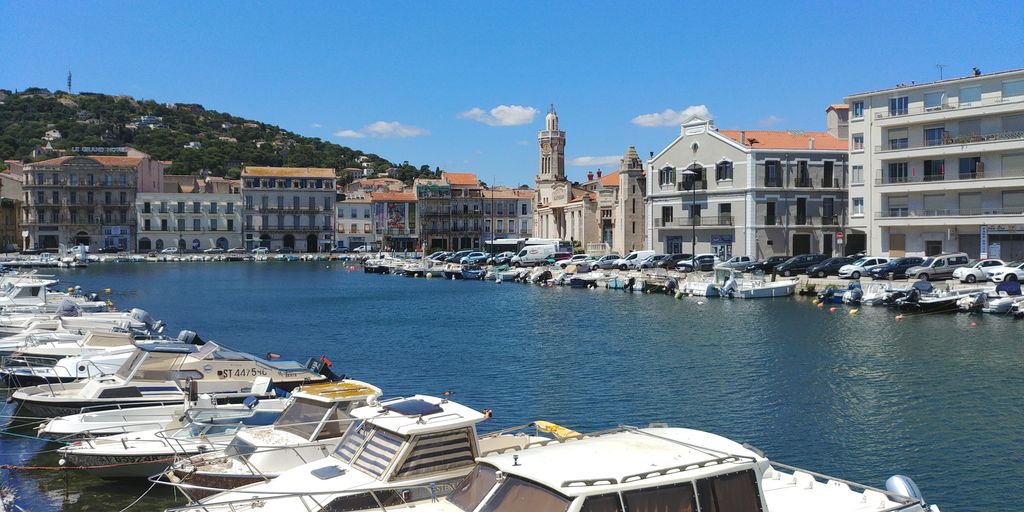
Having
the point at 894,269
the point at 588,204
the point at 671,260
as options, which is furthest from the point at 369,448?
the point at 588,204

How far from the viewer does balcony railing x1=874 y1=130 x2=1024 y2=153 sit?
2210 inches

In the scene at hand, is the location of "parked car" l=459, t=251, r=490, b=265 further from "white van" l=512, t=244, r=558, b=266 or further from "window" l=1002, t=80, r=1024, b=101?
"window" l=1002, t=80, r=1024, b=101

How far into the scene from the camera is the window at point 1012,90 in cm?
5609

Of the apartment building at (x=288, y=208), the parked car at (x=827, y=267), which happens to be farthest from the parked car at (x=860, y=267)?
the apartment building at (x=288, y=208)

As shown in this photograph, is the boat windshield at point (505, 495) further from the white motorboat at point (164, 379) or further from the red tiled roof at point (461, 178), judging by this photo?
the red tiled roof at point (461, 178)

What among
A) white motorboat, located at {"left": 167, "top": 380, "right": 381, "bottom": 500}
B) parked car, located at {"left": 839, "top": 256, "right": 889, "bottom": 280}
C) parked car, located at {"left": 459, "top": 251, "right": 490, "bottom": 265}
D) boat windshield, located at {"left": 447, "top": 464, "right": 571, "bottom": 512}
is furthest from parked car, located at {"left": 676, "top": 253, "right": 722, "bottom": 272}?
boat windshield, located at {"left": 447, "top": 464, "right": 571, "bottom": 512}

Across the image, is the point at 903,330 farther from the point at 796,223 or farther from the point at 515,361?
the point at 796,223

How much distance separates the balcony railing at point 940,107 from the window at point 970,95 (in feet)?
0.27

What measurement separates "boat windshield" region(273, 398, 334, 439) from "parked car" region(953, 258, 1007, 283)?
46.3 m

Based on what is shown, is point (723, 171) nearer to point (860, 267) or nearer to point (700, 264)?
point (700, 264)

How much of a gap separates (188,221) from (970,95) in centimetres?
10941

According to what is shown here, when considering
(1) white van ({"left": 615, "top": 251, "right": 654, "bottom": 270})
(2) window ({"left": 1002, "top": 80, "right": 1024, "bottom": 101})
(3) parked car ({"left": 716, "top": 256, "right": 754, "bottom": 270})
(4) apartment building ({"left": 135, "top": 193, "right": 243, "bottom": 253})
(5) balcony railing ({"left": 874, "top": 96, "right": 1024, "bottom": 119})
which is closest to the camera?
(2) window ({"left": 1002, "top": 80, "right": 1024, "bottom": 101})

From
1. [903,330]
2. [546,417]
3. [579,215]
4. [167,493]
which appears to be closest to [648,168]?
[579,215]

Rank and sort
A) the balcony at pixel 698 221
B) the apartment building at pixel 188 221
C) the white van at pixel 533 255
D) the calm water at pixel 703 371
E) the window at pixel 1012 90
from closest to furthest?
1. the calm water at pixel 703 371
2. the window at pixel 1012 90
3. the balcony at pixel 698 221
4. the white van at pixel 533 255
5. the apartment building at pixel 188 221
